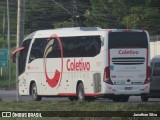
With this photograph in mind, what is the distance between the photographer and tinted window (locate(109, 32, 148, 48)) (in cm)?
3083

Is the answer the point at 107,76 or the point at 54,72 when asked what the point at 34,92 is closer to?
the point at 54,72

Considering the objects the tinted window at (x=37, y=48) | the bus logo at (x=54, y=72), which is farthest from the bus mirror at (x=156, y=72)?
the tinted window at (x=37, y=48)

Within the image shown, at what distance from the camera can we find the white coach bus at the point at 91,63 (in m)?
30.7

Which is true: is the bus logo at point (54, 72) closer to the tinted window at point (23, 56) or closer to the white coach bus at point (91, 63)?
the white coach bus at point (91, 63)

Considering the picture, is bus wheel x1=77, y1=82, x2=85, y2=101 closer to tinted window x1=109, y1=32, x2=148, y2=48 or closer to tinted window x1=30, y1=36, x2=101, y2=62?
tinted window x1=30, y1=36, x2=101, y2=62

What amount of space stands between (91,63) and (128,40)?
1921 millimetres

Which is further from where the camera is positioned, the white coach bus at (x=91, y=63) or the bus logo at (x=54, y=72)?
the bus logo at (x=54, y=72)

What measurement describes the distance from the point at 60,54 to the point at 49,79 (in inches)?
64.8

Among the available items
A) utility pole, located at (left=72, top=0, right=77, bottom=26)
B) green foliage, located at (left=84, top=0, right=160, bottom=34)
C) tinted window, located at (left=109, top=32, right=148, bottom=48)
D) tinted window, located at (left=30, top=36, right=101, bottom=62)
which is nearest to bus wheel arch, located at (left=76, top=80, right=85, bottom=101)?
tinted window, located at (left=30, top=36, right=101, bottom=62)

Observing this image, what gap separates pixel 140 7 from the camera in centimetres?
7256

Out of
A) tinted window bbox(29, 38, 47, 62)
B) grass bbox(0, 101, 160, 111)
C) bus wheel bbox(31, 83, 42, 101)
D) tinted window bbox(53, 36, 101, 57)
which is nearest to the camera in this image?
grass bbox(0, 101, 160, 111)

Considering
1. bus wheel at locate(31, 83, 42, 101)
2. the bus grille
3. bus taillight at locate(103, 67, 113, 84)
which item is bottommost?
bus wheel at locate(31, 83, 42, 101)

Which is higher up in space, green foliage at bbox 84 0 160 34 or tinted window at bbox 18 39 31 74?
green foliage at bbox 84 0 160 34

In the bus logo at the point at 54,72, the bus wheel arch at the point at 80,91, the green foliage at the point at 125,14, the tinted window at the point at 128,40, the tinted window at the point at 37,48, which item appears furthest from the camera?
the green foliage at the point at 125,14
